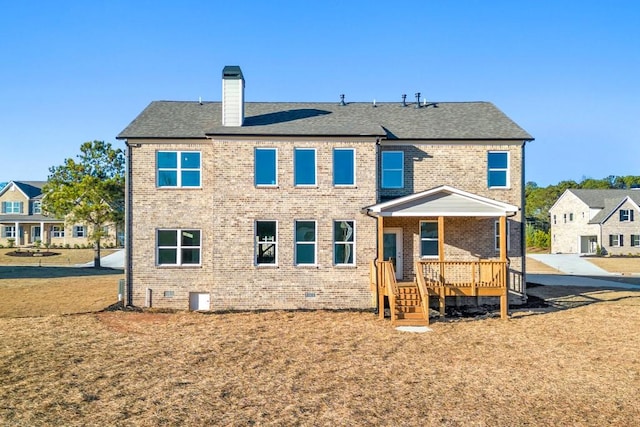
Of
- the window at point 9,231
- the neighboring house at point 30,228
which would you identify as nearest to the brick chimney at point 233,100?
the neighboring house at point 30,228

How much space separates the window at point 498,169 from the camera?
1833cm

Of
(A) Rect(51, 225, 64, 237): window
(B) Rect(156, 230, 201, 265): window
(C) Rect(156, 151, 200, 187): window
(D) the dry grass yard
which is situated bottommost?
(D) the dry grass yard

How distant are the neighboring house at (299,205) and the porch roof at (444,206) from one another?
0.12 ft

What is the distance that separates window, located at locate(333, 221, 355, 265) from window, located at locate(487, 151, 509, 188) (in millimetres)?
5672

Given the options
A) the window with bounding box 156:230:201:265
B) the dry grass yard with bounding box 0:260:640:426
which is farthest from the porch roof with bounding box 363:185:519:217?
the window with bounding box 156:230:201:265

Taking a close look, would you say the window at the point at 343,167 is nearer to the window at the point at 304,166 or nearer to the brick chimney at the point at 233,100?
the window at the point at 304,166

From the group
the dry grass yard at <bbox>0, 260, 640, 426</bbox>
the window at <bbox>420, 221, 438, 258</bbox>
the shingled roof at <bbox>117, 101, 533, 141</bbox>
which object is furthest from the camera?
the window at <bbox>420, 221, 438, 258</bbox>

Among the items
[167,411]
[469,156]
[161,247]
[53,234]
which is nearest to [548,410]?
[167,411]

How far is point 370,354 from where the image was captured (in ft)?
36.2

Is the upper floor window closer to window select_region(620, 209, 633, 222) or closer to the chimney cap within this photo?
the chimney cap

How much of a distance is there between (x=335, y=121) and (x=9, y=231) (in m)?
50.5

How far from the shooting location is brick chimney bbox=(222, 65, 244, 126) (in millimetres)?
17766

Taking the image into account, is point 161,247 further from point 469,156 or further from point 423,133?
point 469,156

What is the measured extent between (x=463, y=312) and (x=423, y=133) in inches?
261
